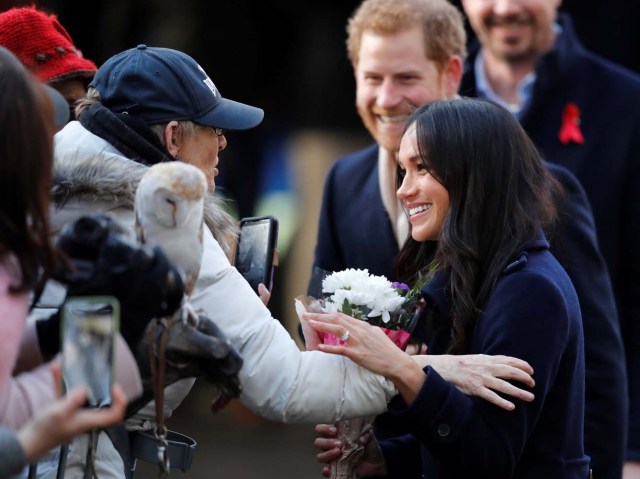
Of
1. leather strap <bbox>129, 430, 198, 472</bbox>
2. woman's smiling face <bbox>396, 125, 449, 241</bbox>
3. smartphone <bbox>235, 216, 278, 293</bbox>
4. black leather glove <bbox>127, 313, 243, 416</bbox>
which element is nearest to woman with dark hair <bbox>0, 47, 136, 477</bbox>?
black leather glove <bbox>127, 313, 243, 416</bbox>

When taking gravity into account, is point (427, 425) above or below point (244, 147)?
above

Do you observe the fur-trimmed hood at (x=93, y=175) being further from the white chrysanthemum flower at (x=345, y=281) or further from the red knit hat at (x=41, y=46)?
the red knit hat at (x=41, y=46)

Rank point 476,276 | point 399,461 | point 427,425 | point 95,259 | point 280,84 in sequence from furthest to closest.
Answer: point 280,84, point 399,461, point 476,276, point 427,425, point 95,259

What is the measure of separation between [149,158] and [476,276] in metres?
0.96

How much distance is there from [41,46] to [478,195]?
1.54 metres

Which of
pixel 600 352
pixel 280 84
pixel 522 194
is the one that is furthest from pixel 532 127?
pixel 280 84

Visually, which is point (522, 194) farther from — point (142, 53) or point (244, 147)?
point (244, 147)

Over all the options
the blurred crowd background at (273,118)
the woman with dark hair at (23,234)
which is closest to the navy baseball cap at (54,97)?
the woman with dark hair at (23,234)

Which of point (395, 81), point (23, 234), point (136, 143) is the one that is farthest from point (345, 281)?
point (395, 81)

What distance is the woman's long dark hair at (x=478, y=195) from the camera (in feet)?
10.7

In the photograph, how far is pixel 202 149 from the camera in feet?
10.7

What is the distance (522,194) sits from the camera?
3359 millimetres

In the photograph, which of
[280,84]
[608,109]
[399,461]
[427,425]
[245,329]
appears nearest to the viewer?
[245,329]

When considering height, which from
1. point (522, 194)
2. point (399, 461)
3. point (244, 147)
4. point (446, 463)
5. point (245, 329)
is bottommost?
point (244, 147)
